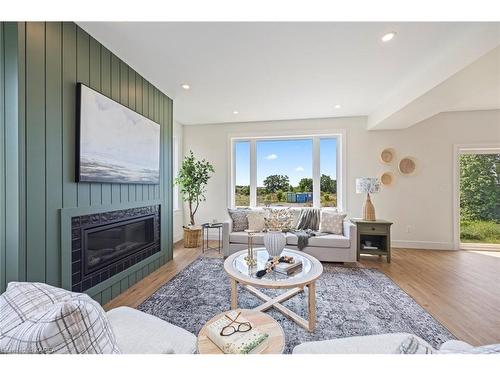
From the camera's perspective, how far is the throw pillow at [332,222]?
3396mm

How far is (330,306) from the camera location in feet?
6.83

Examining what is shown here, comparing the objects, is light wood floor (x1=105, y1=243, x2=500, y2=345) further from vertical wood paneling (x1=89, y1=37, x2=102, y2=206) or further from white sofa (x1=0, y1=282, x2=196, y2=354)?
white sofa (x1=0, y1=282, x2=196, y2=354)

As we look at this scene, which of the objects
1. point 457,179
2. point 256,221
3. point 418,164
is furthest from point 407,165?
point 256,221

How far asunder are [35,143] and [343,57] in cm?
281

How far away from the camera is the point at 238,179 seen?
15.5 ft

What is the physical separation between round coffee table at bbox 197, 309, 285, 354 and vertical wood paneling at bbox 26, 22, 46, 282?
4.69ft

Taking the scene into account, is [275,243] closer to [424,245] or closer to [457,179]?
[424,245]

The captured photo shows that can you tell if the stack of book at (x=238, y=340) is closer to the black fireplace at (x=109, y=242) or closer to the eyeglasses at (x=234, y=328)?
the eyeglasses at (x=234, y=328)

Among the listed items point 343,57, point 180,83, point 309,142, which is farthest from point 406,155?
point 180,83

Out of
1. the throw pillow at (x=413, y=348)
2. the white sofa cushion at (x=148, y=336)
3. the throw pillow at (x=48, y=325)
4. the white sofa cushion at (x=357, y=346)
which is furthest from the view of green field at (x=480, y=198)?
the throw pillow at (x=48, y=325)

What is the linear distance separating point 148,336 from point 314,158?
399 centimetres

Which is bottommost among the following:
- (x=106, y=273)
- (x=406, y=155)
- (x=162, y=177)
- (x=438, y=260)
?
(x=438, y=260)

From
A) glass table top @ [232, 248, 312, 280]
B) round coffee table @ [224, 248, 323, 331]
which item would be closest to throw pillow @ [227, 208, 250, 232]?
glass table top @ [232, 248, 312, 280]
